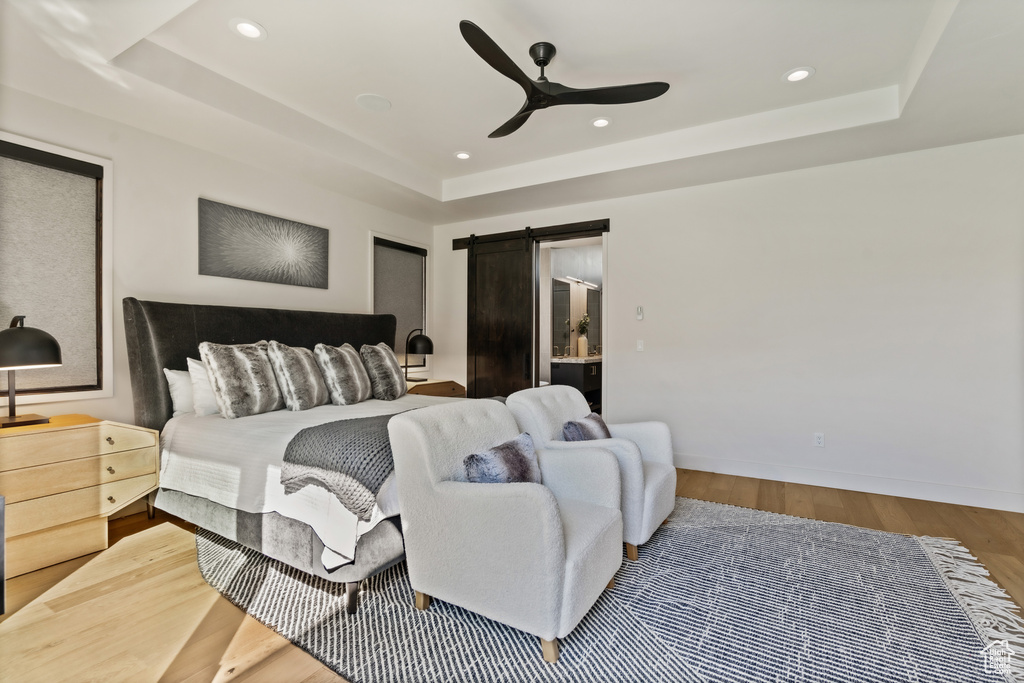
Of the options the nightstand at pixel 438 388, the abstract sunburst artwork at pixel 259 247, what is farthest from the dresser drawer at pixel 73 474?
the nightstand at pixel 438 388

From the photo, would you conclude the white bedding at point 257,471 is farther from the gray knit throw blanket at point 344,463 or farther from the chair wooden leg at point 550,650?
the chair wooden leg at point 550,650

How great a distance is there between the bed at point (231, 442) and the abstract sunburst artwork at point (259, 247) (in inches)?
13.5

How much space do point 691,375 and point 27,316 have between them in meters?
4.62

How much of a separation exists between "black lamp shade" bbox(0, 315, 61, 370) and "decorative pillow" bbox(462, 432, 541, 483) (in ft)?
7.13

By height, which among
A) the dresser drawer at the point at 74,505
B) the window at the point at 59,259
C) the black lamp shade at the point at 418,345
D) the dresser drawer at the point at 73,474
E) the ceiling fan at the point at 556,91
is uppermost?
the ceiling fan at the point at 556,91

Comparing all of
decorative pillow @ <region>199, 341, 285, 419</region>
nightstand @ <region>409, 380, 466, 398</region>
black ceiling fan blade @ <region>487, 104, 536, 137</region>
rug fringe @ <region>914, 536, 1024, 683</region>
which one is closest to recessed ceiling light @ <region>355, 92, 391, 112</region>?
black ceiling fan blade @ <region>487, 104, 536, 137</region>

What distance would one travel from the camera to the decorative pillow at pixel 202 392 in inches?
119

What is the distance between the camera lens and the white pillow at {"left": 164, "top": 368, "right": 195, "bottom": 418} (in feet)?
10.1

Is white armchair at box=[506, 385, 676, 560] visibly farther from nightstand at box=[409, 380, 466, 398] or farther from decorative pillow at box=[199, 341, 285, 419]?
nightstand at box=[409, 380, 466, 398]

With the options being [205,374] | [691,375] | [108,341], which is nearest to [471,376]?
[691,375]

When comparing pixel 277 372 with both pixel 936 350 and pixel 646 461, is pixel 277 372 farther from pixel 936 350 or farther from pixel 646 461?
pixel 936 350

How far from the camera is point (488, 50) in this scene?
2.16 m

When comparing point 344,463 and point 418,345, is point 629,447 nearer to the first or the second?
point 344,463

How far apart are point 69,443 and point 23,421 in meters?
0.22
